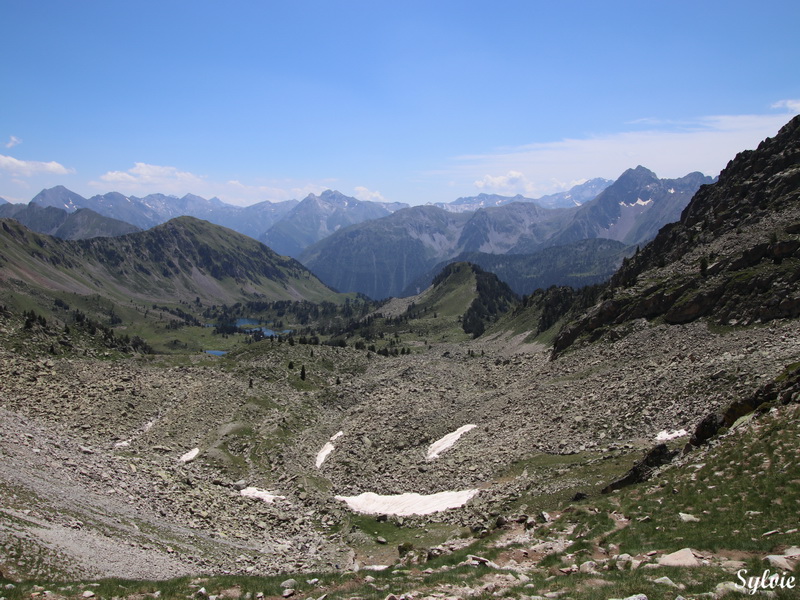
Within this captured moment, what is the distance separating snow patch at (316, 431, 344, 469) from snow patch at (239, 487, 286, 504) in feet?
31.6

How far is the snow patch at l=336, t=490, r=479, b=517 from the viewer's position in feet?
153

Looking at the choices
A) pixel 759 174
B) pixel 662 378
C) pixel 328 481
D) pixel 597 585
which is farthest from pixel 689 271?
pixel 597 585

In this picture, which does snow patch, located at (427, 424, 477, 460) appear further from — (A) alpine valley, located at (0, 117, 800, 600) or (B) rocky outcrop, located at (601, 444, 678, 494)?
(B) rocky outcrop, located at (601, 444, 678, 494)

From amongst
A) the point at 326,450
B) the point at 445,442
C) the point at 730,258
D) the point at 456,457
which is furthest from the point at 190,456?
the point at 730,258

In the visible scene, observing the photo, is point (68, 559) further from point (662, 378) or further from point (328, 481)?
point (662, 378)

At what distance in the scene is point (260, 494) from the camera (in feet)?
181

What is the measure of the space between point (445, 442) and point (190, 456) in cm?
3107

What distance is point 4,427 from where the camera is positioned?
44.6 meters

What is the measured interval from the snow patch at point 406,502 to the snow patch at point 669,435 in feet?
53.1

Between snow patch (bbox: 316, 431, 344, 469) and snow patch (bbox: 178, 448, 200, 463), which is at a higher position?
snow patch (bbox: 178, 448, 200, 463)

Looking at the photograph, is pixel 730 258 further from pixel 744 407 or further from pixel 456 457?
pixel 744 407

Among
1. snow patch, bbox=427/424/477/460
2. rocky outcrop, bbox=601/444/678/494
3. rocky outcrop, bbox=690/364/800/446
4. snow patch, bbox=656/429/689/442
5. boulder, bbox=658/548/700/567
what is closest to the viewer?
boulder, bbox=658/548/700/567

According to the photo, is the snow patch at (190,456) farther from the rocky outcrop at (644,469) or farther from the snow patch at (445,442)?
the rocky outcrop at (644,469)

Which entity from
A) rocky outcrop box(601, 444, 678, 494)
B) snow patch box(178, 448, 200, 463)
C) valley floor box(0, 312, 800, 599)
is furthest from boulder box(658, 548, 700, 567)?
snow patch box(178, 448, 200, 463)
